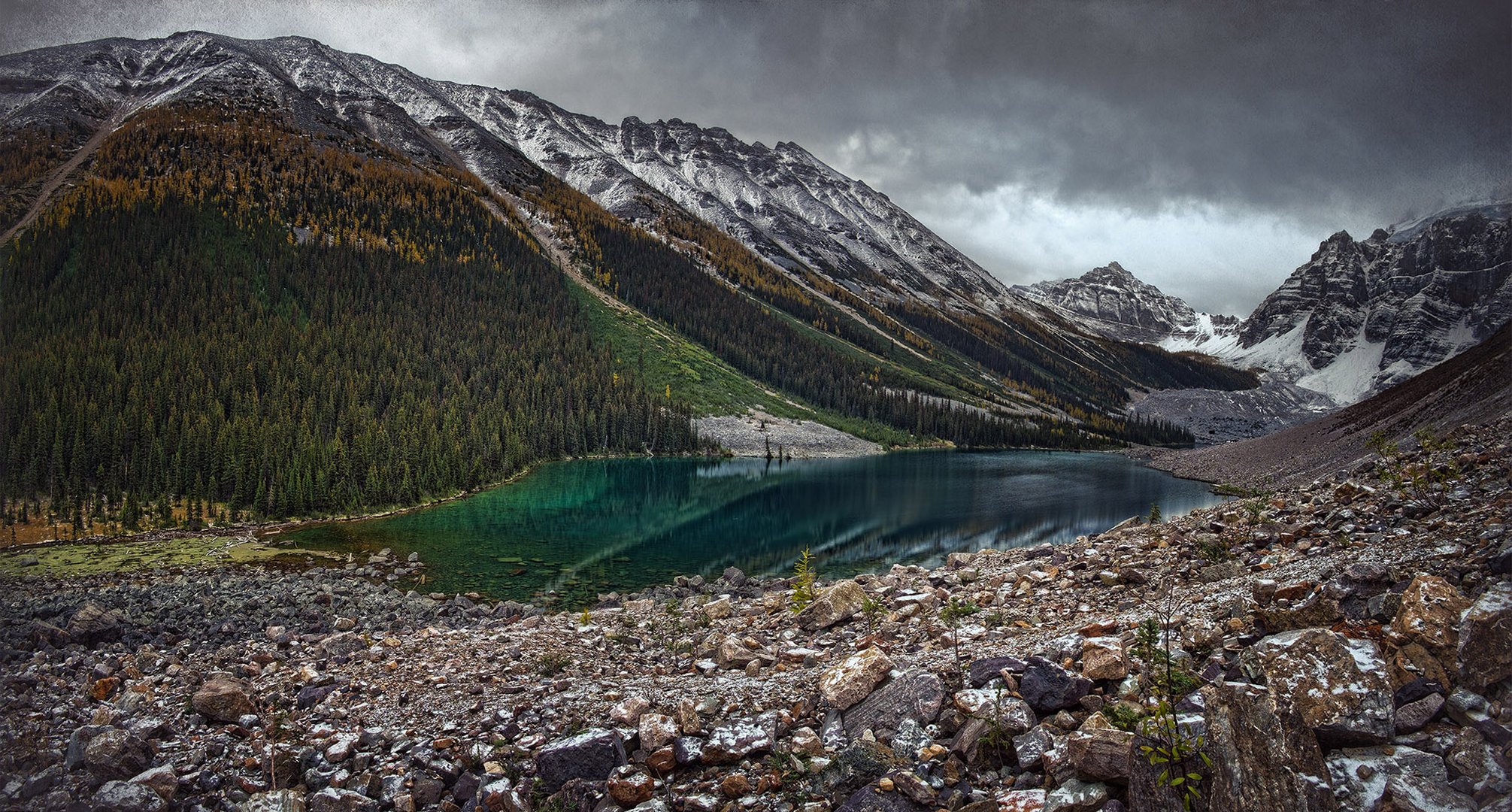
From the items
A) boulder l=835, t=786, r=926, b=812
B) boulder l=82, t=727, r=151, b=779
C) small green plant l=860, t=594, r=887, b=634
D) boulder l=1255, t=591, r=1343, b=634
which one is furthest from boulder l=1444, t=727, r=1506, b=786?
boulder l=82, t=727, r=151, b=779

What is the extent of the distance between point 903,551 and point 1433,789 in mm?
33030

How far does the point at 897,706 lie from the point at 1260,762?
327 centimetres

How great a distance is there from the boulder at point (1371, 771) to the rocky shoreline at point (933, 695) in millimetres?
19

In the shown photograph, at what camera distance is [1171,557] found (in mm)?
12250

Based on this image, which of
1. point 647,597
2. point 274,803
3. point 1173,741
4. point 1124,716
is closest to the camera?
point 1173,741

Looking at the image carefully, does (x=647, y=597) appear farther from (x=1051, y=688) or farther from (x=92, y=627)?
(x=1051, y=688)

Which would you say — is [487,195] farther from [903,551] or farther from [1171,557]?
[1171,557]

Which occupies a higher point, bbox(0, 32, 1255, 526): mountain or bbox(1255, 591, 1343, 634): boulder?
bbox(0, 32, 1255, 526): mountain

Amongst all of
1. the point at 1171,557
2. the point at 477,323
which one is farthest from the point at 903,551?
the point at 477,323

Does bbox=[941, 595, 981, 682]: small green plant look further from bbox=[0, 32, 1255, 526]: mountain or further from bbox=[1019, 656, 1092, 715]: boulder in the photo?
bbox=[0, 32, 1255, 526]: mountain

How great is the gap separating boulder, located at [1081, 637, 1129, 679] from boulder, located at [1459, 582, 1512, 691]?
7.76 ft

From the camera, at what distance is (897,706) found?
272 inches

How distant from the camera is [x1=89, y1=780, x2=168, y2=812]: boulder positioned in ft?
23.2

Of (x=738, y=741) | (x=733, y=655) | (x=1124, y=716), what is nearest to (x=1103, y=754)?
(x=1124, y=716)
